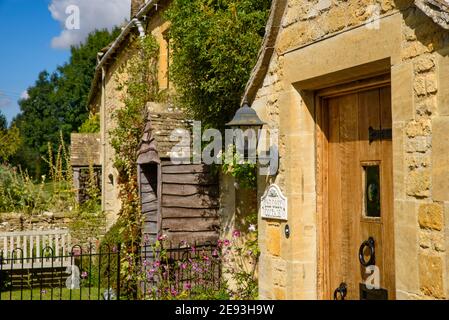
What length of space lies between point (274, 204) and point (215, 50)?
270 cm

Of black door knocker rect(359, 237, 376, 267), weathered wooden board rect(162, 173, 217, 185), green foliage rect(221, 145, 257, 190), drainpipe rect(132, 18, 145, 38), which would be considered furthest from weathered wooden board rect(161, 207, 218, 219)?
drainpipe rect(132, 18, 145, 38)

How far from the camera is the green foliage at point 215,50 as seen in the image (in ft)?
21.9

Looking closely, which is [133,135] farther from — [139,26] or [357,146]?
[357,146]

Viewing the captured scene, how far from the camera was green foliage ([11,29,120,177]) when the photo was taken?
38781 mm

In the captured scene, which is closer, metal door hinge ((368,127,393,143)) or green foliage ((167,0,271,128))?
metal door hinge ((368,127,393,143))

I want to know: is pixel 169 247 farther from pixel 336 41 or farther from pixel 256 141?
pixel 336 41

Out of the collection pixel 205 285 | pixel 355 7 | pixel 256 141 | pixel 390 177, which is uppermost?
pixel 355 7

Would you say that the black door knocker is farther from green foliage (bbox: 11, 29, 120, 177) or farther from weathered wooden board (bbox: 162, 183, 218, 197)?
green foliage (bbox: 11, 29, 120, 177)

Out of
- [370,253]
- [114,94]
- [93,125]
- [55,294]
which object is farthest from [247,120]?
[93,125]

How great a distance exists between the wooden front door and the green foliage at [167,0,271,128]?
7.57 feet

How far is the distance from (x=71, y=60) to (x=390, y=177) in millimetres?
39043

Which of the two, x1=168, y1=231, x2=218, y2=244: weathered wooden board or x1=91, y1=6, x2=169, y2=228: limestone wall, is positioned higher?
x1=91, y1=6, x2=169, y2=228: limestone wall
